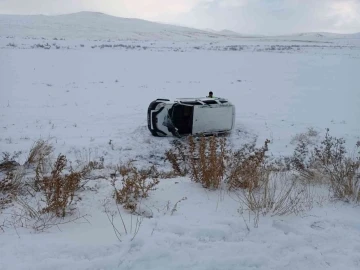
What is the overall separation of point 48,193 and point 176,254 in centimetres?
127

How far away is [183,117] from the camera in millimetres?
7398

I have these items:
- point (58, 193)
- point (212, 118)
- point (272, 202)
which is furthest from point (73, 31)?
point (272, 202)

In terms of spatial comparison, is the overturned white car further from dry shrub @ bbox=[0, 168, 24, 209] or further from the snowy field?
dry shrub @ bbox=[0, 168, 24, 209]

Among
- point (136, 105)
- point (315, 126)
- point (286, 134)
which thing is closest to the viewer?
point (286, 134)

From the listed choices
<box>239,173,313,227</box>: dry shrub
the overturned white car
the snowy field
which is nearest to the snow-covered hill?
the snowy field

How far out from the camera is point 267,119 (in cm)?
911

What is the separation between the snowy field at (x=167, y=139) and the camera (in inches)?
106

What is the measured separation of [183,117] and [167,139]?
1.80 ft

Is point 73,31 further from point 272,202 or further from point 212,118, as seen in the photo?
point 272,202

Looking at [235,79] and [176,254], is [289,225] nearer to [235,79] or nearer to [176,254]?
[176,254]

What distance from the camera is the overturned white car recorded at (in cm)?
725

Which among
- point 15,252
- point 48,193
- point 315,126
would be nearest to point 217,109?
point 315,126

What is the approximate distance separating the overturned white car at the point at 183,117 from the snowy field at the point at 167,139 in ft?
0.92

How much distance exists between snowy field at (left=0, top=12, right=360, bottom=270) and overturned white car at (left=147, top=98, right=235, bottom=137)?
0.28 m
